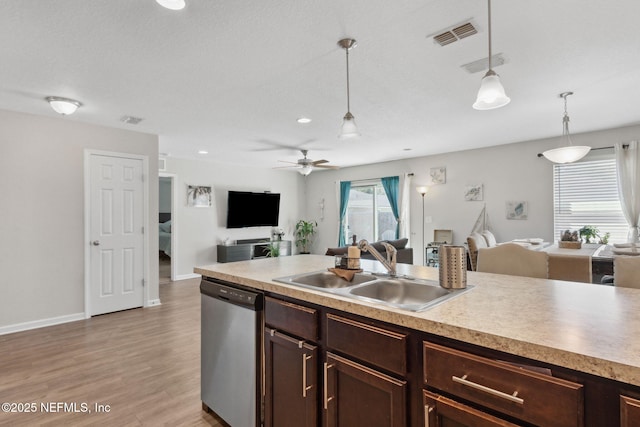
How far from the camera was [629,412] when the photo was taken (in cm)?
75

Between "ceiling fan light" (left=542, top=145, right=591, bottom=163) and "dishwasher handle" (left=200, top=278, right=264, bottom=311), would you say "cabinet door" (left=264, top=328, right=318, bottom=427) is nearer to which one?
"dishwasher handle" (left=200, top=278, right=264, bottom=311)

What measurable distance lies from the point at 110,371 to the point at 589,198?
6.29m

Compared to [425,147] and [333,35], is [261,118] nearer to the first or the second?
[333,35]

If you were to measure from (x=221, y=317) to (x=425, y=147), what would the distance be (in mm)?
4808

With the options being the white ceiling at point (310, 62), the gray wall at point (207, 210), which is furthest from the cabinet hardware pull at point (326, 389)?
the gray wall at point (207, 210)

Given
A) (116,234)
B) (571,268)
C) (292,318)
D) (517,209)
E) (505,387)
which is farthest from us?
(517,209)

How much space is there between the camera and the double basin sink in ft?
5.03

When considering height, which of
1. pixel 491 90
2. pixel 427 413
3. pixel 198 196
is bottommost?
pixel 427 413

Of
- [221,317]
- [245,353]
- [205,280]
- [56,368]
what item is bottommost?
[56,368]

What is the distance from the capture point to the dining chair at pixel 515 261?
2121 mm

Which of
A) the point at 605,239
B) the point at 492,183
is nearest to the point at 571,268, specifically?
the point at 605,239

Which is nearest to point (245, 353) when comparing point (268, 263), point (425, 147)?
point (268, 263)

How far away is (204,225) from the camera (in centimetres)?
673

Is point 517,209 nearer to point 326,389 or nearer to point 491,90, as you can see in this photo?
point 491,90
